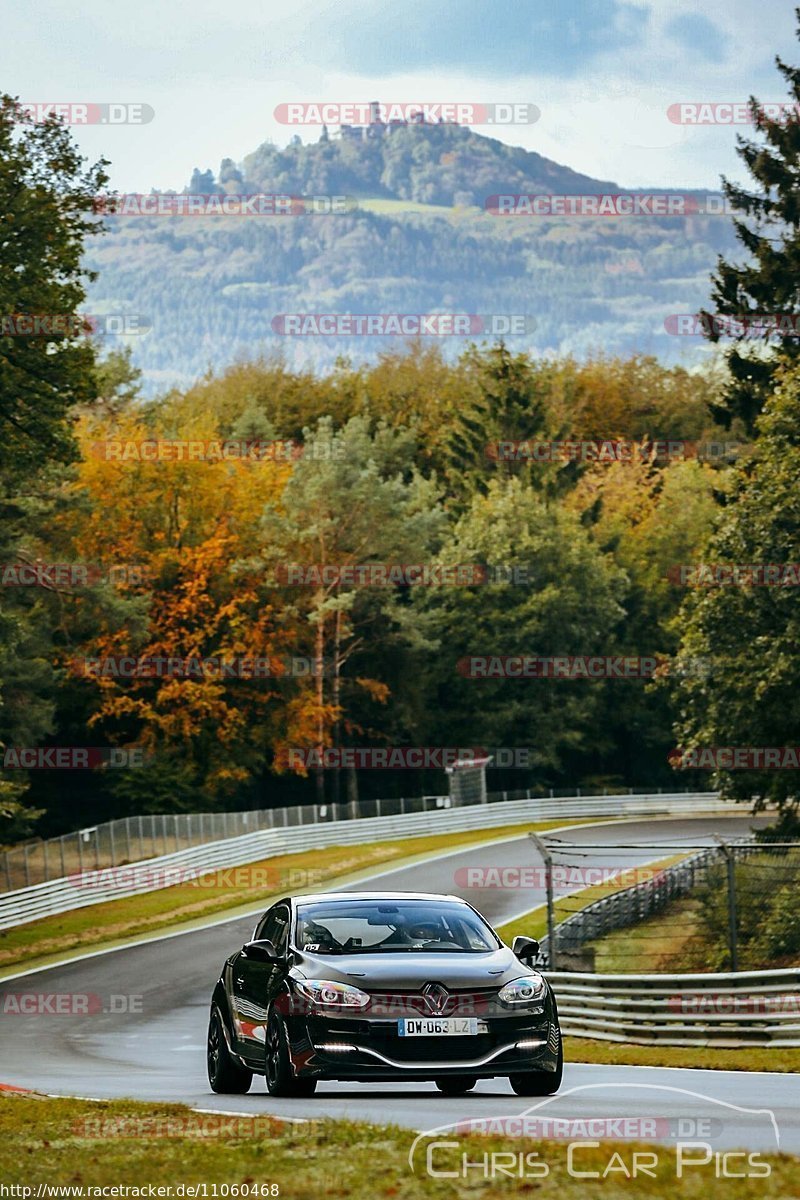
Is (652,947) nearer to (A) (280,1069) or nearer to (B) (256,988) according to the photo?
(B) (256,988)

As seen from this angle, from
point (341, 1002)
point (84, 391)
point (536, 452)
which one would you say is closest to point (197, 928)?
point (84, 391)

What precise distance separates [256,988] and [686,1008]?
9.84 meters

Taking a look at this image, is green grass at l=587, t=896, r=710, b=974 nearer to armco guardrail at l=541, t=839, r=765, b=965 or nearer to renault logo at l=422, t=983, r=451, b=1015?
armco guardrail at l=541, t=839, r=765, b=965

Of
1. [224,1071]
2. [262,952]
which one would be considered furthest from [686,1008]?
[262,952]

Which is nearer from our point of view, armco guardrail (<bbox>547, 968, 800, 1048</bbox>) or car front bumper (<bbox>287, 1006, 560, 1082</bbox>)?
car front bumper (<bbox>287, 1006, 560, 1082</bbox>)

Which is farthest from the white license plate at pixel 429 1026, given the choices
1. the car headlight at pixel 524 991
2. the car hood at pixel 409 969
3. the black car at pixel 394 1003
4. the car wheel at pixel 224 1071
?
the car wheel at pixel 224 1071

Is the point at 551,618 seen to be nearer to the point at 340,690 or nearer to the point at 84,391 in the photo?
the point at 340,690

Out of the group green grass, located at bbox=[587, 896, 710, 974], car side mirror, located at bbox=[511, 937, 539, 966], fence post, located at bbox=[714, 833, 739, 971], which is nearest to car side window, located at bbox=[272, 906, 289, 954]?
car side mirror, located at bbox=[511, 937, 539, 966]

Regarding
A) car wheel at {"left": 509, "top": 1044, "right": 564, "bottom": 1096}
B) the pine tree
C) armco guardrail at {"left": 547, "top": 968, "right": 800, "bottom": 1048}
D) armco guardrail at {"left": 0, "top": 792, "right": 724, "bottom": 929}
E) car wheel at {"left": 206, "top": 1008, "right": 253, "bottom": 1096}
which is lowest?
armco guardrail at {"left": 0, "top": 792, "right": 724, "bottom": 929}

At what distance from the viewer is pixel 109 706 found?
71.0 meters

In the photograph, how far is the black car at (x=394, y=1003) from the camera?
40.2ft

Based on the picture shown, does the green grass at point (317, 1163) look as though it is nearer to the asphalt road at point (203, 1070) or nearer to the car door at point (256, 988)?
the asphalt road at point (203, 1070)

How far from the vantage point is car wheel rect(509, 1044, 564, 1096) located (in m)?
12.8

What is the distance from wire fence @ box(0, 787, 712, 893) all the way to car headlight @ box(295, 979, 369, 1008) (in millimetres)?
34092
